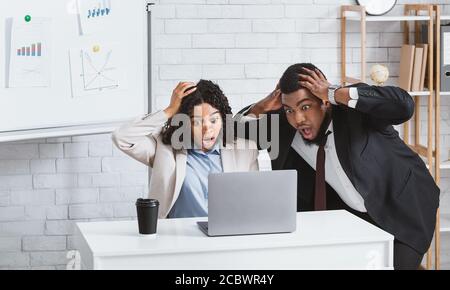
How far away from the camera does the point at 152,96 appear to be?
4.45m

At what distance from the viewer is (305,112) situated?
390cm

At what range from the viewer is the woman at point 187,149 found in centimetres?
349

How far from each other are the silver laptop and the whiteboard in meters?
1.42

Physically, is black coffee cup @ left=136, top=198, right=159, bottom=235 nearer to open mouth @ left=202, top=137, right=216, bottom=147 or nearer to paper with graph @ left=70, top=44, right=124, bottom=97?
open mouth @ left=202, top=137, right=216, bottom=147

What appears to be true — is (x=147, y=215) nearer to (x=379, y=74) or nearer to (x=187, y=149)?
(x=187, y=149)

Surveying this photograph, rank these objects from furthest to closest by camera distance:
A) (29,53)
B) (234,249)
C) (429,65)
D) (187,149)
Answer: (429,65) → (29,53) → (187,149) → (234,249)

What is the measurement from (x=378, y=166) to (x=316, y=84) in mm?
497

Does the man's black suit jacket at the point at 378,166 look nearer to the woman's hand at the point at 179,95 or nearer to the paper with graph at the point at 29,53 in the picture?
the woman's hand at the point at 179,95

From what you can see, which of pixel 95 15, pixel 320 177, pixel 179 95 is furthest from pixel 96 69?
pixel 320 177

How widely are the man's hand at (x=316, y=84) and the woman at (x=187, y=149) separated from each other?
17.4 inches

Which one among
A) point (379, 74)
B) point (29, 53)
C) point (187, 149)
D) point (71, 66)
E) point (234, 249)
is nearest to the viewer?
point (234, 249)

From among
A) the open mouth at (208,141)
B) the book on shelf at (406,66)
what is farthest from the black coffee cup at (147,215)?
the book on shelf at (406,66)
